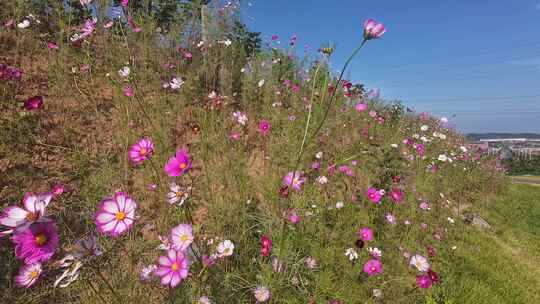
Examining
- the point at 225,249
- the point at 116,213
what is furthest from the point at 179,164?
the point at 225,249

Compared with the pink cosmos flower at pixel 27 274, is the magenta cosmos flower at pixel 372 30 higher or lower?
higher

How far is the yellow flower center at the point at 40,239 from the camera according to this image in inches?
24.1

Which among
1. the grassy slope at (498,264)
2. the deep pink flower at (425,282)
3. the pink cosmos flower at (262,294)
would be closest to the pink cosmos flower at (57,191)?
the pink cosmos flower at (262,294)

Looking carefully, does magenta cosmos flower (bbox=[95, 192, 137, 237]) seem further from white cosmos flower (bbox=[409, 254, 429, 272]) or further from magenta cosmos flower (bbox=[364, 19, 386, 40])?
white cosmos flower (bbox=[409, 254, 429, 272])

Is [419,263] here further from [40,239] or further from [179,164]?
[40,239]

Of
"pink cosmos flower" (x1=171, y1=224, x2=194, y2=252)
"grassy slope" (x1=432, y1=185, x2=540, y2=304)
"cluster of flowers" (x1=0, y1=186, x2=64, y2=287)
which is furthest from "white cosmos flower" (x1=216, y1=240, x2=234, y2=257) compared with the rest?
"grassy slope" (x1=432, y1=185, x2=540, y2=304)

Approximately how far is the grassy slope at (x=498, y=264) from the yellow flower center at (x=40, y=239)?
2.23 meters

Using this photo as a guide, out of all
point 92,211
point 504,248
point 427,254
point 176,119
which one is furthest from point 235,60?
point 504,248

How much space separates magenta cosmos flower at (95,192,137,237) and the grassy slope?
207 cm

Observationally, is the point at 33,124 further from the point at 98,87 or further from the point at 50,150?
the point at 98,87

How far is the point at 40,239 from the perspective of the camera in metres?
0.62

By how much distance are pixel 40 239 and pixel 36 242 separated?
2 centimetres

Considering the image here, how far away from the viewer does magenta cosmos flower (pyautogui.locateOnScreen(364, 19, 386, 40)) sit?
74 centimetres

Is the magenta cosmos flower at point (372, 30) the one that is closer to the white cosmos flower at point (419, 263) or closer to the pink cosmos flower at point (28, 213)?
the pink cosmos flower at point (28, 213)
